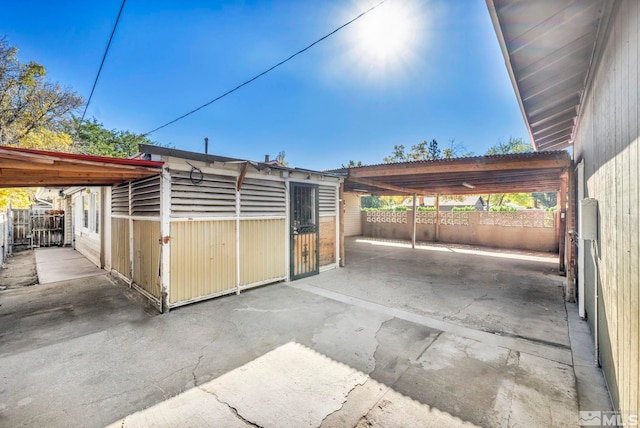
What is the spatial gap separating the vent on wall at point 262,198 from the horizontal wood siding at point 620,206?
178 inches

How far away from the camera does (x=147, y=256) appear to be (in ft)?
14.3

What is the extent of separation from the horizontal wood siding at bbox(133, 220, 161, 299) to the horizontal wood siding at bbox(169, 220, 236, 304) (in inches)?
11.4

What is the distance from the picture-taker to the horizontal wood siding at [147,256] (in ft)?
13.3

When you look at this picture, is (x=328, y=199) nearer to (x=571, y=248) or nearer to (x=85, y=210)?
(x=571, y=248)

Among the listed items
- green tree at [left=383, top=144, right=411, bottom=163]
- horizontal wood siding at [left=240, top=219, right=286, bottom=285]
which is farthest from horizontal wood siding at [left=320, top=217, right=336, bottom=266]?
green tree at [left=383, top=144, right=411, bottom=163]

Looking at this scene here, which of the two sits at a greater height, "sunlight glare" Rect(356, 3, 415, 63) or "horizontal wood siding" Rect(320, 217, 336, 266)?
"sunlight glare" Rect(356, 3, 415, 63)

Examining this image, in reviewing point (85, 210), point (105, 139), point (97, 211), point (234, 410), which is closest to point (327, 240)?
point (234, 410)

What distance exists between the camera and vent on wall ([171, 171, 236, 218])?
3.95 m

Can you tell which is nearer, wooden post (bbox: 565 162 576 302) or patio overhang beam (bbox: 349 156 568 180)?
wooden post (bbox: 565 162 576 302)

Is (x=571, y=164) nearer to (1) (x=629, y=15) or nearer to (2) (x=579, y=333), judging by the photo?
(2) (x=579, y=333)

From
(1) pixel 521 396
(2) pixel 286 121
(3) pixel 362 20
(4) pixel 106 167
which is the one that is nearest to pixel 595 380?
(1) pixel 521 396

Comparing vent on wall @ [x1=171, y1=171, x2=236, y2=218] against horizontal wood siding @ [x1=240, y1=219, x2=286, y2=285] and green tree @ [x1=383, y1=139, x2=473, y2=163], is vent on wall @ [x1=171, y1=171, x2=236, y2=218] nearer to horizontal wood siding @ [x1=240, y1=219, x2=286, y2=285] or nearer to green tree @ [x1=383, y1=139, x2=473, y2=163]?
horizontal wood siding @ [x1=240, y1=219, x2=286, y2=285]

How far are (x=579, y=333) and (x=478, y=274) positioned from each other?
313 centimetres

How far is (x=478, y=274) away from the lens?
6250mm
